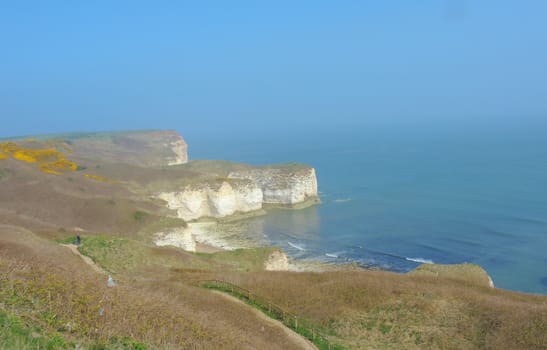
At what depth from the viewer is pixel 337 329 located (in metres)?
20.6

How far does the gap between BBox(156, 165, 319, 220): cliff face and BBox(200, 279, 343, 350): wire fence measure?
43.8 metres

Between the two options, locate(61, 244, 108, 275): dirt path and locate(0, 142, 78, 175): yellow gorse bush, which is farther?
locate(0, 142, 78, 175): yellow gorse bush

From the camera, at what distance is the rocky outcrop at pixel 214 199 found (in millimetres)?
72375

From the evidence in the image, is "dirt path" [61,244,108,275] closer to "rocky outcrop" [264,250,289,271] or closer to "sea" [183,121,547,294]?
"rocky outcrop" [264,250,289,271]

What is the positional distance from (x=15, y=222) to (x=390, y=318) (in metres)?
34.9

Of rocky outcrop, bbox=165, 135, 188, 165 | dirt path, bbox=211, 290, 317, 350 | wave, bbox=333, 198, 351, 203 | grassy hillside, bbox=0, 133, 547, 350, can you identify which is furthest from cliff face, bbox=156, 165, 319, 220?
rocky outcrop, bbox=165, 135, 188, 165

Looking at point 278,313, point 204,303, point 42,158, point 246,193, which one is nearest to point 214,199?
point 246,193

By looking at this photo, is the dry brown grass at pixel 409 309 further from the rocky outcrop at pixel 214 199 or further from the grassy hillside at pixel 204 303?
the rocky outcrop at pixel 214 199

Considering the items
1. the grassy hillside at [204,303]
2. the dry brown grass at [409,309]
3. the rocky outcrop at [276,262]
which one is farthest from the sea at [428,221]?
the dry brown grass at [409,309]

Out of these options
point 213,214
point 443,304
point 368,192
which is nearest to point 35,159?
point 213,214

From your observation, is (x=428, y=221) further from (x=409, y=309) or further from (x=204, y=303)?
(x=204, y=303)

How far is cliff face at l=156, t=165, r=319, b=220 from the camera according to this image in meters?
73.4

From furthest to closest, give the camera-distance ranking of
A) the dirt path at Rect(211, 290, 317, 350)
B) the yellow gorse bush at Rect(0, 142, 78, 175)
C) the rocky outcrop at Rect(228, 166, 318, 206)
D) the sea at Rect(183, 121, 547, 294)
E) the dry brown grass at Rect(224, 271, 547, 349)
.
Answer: the rocky outcrop at Rect(228, 166, 318, 206) < the yellow gorse bush at Rect(0, 142, 78, 175) < the sea at Rect(183, 121, 547, 294) < the dry brown grass at Rect(224, 271, 547, 349) < the dirt path at Rect(211, 290, 317, 350)

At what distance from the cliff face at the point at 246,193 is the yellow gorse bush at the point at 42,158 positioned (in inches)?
643
